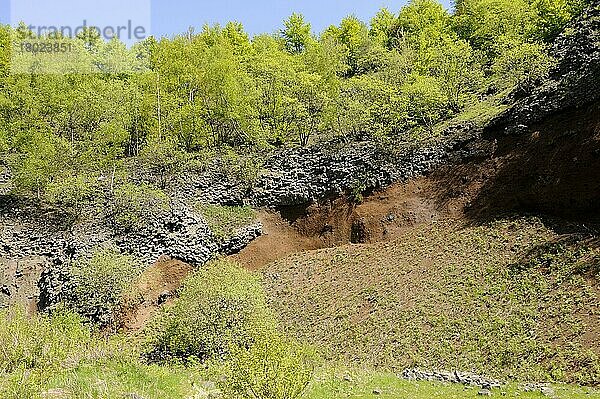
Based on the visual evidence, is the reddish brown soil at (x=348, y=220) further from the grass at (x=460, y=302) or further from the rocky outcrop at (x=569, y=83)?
the rocky outcrop at (x=569, y=83)

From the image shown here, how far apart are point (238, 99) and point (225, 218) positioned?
12160 millimetres

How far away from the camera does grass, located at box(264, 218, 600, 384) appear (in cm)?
2166

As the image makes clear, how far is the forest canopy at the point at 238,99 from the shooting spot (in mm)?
41469

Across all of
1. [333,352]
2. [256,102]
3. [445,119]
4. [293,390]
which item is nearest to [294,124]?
[256,102]

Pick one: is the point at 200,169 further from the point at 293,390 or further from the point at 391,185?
the point at 293,390

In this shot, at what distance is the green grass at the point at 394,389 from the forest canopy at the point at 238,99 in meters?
23.2

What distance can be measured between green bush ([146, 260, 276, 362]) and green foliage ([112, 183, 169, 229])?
13.7 meters

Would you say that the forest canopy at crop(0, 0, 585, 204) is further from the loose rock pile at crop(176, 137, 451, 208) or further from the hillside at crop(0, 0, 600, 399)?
the loose rock pile at crop(176, 137, 451, 208)

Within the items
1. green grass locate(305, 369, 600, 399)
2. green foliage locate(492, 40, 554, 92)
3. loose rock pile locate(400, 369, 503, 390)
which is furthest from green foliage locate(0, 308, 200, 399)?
green foliage locate(492, 40, 554, 92)

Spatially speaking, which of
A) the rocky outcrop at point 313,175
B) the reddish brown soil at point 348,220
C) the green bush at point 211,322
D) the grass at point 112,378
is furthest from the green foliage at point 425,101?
the grass at point 112,378

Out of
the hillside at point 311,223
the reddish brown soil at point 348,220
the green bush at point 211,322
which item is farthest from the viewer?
the reddish brown soil at point 348,220

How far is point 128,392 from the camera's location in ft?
58.4

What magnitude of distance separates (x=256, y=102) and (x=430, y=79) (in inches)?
585

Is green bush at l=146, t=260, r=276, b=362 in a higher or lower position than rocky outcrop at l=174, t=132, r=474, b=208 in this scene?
lower
